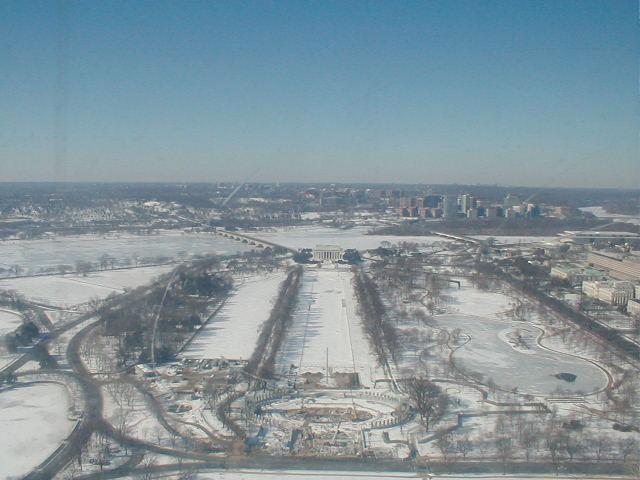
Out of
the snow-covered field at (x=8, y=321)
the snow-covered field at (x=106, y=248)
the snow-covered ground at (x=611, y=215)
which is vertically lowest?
the snow-covered field at (x=8, y=321)

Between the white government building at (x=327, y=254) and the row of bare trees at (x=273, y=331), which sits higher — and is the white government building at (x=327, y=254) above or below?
above

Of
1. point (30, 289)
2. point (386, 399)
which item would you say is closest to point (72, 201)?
point (30, 289)

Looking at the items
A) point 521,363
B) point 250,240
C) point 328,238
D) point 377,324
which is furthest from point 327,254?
point 521,363

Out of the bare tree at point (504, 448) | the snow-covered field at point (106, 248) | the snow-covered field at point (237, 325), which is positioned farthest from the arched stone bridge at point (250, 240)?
the bare tree at point (504, 448)

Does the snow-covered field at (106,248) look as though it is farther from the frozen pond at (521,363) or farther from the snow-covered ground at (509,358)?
the frozen pond at (521,363)

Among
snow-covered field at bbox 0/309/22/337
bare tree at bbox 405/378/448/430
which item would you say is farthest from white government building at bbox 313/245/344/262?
bare tree at bbox 405/378/448/430

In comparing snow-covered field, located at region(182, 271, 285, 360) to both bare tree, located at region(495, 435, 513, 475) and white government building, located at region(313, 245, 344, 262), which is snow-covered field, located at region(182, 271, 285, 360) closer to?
bare tree, located at region(495, 435, 513, 475)

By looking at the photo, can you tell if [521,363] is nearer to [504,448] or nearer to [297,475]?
[504,448]
